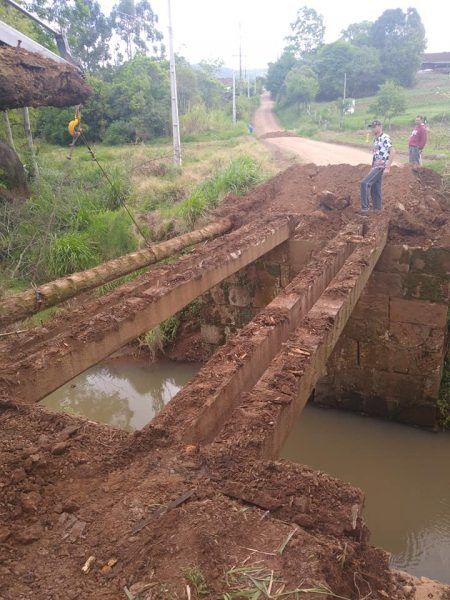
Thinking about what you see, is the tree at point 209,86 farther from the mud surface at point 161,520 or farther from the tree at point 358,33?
the mud surface at point 161,520

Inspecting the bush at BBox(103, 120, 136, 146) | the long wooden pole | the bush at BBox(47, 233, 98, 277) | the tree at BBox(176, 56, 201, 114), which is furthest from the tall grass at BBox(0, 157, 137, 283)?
the tree at BBox(176, 56, 201, 114)

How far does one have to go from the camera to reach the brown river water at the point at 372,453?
532 cm

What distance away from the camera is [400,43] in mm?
43969

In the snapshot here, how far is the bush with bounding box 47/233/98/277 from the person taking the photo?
10691mm

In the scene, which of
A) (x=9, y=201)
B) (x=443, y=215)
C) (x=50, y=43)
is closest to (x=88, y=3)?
(x=50, y=43)

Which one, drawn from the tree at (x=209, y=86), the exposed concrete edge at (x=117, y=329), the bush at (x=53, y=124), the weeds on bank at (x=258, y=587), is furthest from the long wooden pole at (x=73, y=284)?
the tree at (x=209, y=86)

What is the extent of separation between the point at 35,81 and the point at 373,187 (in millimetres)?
6134

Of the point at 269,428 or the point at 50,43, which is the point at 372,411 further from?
the point at 50,43

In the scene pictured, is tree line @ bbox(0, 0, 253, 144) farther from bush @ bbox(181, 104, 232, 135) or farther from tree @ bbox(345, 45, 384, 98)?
tree @ bbox(345, 45, 384, 98)

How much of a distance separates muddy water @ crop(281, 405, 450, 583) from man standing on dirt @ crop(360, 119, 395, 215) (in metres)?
3.67

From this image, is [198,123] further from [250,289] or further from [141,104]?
[250,289]

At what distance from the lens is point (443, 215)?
741 cm

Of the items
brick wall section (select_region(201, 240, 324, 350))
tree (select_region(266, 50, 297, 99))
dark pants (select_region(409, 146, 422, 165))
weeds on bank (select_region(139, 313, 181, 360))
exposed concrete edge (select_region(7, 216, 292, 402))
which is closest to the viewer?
exposed concrete edge (select_region(7, 216, 292, 402))

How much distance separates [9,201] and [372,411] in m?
11.1
